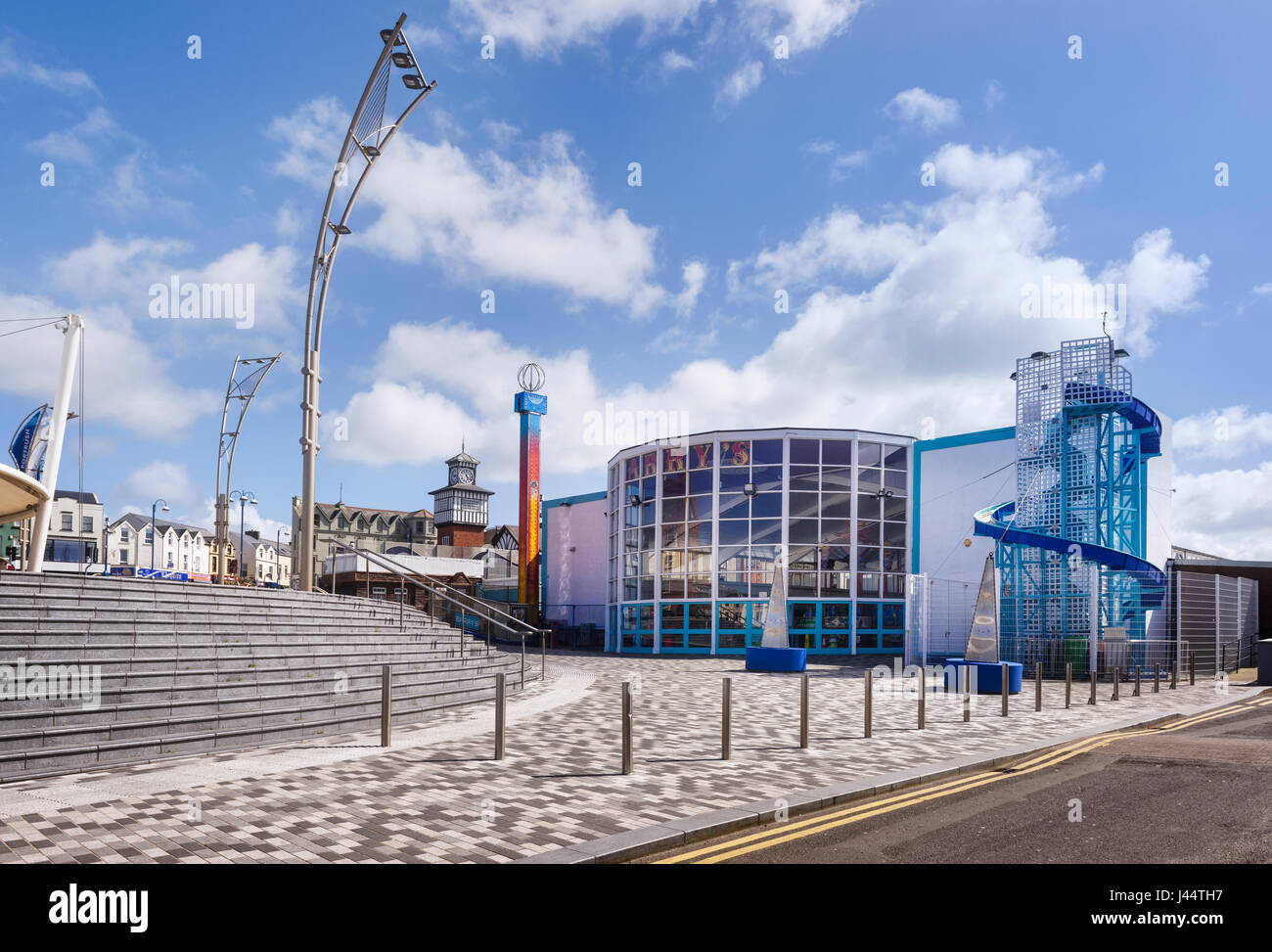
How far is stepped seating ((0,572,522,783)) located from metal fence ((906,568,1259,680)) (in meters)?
16.6

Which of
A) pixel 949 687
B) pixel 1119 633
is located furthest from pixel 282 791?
pixel 1119 633

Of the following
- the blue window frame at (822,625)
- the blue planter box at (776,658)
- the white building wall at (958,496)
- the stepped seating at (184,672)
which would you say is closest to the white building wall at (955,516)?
the white building wall at (958,496)

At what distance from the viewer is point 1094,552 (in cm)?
2636

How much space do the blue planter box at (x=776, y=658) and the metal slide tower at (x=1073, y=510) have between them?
6.50 m

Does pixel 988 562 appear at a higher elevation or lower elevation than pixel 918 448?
lower

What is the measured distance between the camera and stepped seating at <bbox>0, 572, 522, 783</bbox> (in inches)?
373

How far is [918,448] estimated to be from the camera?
1471 inches

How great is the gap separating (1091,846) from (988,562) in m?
18.3

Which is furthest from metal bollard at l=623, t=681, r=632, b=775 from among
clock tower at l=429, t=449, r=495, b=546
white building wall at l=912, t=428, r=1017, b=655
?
clock tower at l=429, t=449, r=495, b=546

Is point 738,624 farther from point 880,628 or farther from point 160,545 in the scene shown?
point 160,545

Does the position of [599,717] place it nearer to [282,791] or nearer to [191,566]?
[282,791]

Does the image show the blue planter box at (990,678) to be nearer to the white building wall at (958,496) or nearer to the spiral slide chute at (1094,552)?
the spiral slide chute at (1094,552)

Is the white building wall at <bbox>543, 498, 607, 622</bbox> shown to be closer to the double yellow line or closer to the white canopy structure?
the white canopy structure

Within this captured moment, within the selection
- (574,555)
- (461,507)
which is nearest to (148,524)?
(461,507)
